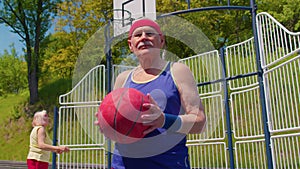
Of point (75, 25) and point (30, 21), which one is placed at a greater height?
point (30, 21)

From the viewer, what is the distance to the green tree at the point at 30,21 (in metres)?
23.6

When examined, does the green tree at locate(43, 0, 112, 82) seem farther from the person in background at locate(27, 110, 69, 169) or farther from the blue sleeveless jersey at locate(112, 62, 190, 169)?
the blue sleeveless jersey at locate(112, 62, 190, 169)

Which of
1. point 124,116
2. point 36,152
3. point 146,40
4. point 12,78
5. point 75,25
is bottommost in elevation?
point 36,152

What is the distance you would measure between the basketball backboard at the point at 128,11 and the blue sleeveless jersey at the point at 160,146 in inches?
191

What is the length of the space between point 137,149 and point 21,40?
24.1m

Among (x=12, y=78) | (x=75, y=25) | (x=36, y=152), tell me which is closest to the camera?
(x=36, y=152)

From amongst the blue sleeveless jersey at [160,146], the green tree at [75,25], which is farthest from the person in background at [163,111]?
the green tree at [75,25]

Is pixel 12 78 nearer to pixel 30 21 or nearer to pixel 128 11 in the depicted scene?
pixel 30 21

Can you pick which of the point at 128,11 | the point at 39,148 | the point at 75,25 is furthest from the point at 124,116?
the point at 75,25

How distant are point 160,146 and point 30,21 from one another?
950 inches

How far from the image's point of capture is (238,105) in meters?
7.06

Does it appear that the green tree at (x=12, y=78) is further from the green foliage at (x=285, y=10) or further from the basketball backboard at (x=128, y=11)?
the basketball backboard at (x=128, y=11)

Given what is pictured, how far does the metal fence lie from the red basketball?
8.22ft

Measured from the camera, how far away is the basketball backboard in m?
6.57
